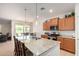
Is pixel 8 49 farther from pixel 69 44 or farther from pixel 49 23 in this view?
pixel 69 44

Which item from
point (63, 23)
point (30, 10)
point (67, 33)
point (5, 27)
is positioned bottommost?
point (67, 33)

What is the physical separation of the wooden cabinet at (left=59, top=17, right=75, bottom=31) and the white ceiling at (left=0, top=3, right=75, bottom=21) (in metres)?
0.22

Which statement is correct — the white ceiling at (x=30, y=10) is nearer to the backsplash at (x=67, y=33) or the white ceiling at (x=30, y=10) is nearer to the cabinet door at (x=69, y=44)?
the backsplash at (x=67, y=33)

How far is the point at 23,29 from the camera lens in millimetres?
3084

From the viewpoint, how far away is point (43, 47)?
10.1ft

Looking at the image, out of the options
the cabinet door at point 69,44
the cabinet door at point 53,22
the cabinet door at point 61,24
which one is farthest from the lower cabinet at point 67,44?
the cabinet door at point 53,22

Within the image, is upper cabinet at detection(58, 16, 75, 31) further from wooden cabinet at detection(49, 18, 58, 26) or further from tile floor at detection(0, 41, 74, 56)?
tile floor at detection(0, 41, 74, 56)

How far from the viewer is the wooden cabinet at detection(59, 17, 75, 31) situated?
2967mm

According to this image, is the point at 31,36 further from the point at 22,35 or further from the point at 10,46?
the point at 10,46

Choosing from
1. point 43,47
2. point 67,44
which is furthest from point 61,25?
point 43,47

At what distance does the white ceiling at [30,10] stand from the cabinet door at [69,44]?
0.79 metres

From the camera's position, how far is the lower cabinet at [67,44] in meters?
2.99

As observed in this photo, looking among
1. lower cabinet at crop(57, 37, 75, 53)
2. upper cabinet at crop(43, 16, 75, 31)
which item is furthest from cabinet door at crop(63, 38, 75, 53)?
upper cabinet at crop(43, 16, 75, 31)

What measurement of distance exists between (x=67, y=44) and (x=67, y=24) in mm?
551
